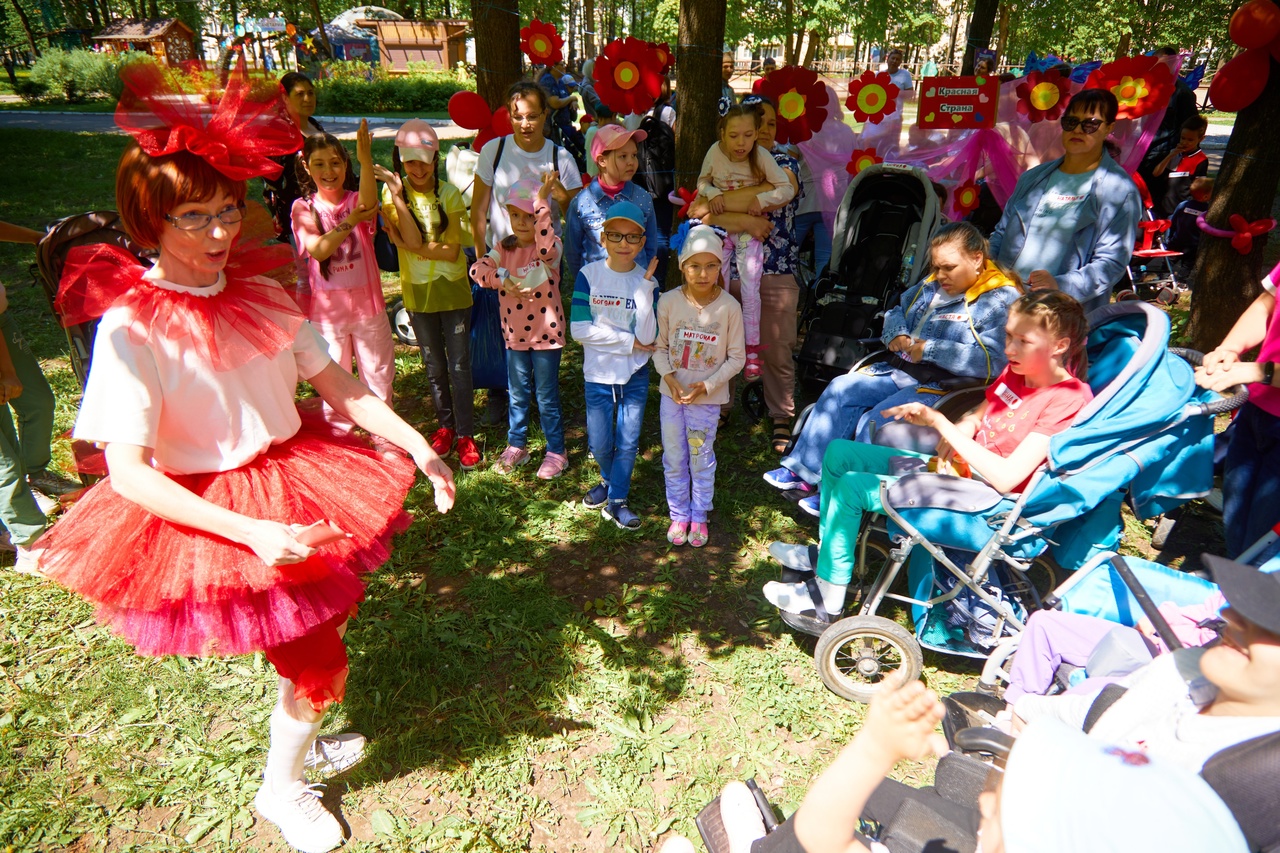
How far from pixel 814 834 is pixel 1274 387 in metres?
2.92

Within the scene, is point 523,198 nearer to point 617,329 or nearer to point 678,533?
point 617,329

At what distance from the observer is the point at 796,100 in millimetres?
6113

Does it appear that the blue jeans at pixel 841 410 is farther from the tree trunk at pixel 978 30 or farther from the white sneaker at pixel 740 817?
the tree trunk at pixel 978 30

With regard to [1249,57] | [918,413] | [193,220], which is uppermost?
[1249,57]

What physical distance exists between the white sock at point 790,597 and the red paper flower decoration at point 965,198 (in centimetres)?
570

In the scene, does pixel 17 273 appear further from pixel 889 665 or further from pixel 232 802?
pixel 889 665

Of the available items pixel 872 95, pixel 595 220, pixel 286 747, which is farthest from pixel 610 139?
pixel 872 95

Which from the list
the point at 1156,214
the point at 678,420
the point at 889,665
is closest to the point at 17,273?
the point at 678,420

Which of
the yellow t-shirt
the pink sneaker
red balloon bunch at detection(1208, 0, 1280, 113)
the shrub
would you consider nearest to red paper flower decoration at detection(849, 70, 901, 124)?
red balloon bunch at detection(1208, 0, 1280, 113)

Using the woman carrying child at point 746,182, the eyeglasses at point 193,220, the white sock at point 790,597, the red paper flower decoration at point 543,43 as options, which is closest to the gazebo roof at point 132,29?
the red paper flower decoration at point 543,43

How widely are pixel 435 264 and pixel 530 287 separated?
0.68 metres

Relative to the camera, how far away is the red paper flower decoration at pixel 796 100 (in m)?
6.12

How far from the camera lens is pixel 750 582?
413cm

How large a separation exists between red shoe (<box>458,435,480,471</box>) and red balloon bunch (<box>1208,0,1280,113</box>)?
5232 millimetres
